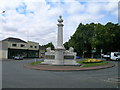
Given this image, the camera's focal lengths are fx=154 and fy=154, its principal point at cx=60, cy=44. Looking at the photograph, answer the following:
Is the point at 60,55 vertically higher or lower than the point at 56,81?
higher

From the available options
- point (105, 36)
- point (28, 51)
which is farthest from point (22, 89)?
point (28, 51)

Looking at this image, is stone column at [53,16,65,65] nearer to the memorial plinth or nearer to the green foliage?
the memorial plinth

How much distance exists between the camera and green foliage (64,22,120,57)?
51.2 metres

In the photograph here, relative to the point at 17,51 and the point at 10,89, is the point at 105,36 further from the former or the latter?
the point at 10,89

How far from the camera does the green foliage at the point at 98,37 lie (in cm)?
5125

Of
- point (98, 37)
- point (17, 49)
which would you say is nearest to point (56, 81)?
point (98, 37)

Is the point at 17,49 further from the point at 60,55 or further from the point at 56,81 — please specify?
the point at 56,81

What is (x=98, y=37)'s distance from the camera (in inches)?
2101

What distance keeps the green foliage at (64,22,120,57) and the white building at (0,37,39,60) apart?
1876 cm

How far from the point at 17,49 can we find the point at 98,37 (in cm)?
3126

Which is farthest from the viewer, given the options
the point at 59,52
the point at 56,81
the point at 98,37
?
the point at 98,37

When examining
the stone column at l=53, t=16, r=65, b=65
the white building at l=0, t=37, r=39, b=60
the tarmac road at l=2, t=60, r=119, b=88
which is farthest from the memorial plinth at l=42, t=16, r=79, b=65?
the white building at l=0, t=37, r=39, b=60

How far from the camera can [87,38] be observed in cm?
6297

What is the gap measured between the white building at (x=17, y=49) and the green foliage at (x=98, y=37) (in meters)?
Answer: 18.8
